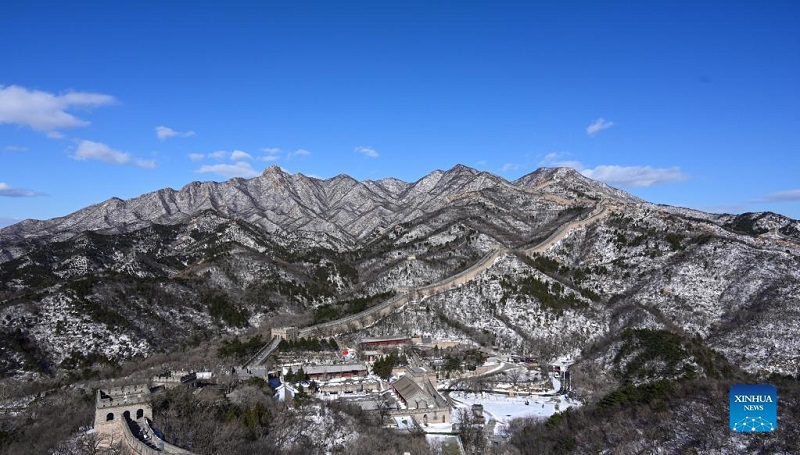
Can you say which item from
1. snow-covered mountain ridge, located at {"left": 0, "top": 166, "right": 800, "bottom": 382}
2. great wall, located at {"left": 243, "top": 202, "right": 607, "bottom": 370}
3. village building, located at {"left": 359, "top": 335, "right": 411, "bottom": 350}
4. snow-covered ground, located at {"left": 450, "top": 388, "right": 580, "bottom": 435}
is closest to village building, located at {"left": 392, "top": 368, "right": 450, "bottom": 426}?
snow-covered ground, located at {"left": 450, "top": 388, "right": 580, "bottom": 435}

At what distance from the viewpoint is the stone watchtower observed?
28.8 meters

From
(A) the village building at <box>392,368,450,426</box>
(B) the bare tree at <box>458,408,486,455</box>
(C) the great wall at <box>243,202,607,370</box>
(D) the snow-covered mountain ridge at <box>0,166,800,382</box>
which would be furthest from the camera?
(C) the great wall at <box>243,202,607,370</box>

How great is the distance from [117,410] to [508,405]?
29.8 metres

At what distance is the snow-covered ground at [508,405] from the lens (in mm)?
42656

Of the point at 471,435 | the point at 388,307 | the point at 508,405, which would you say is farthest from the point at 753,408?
the point at 388,307

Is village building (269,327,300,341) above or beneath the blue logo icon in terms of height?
above

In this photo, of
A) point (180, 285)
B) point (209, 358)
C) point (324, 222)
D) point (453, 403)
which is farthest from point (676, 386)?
point (324, 222)

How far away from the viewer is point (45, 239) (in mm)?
135125

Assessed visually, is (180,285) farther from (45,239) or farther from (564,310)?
(45,239)

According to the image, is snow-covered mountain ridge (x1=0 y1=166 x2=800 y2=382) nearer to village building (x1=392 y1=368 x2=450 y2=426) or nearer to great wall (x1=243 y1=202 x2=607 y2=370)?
great wall (x1=243 y1=202 x2=607 y2=370)

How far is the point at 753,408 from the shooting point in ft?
89.9

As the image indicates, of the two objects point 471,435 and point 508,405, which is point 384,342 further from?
point 471,435

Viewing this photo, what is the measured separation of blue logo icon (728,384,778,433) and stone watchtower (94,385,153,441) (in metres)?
30.9

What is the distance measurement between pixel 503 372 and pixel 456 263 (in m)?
36.8
